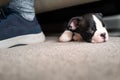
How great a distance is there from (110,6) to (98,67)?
2.16 ft

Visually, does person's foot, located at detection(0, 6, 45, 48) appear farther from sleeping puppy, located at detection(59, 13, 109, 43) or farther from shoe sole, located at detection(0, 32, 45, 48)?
sleeping puppy, located at detection(59, 13, 109, 43)

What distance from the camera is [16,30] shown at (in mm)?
928

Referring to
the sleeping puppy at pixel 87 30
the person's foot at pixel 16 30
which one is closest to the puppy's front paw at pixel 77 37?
the sleeping puppy at pixel 87 30

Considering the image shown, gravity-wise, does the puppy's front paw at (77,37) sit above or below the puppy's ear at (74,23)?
below

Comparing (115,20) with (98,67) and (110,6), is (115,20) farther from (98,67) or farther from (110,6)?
(98,67)

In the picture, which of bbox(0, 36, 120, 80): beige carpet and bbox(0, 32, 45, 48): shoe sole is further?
bbox(0, 32, 45, 48): shoe sole

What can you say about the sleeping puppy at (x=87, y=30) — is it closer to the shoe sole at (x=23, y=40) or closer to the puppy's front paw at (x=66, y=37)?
the puppy's front paw at (x=66, y=37)

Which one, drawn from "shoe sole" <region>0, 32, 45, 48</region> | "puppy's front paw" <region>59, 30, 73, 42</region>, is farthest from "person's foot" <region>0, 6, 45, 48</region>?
"puppy's front paw" <region>59, 30, 73, 42</region>

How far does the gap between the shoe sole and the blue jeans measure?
3.4 inches

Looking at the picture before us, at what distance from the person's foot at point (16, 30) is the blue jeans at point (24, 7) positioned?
18 millimetres

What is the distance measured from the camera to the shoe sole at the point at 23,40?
896 millimetres

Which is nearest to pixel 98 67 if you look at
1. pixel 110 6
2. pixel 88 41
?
pixel 88 41

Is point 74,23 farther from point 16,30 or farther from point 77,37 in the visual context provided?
point 16,30

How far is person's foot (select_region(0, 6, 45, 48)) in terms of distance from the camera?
904mm
